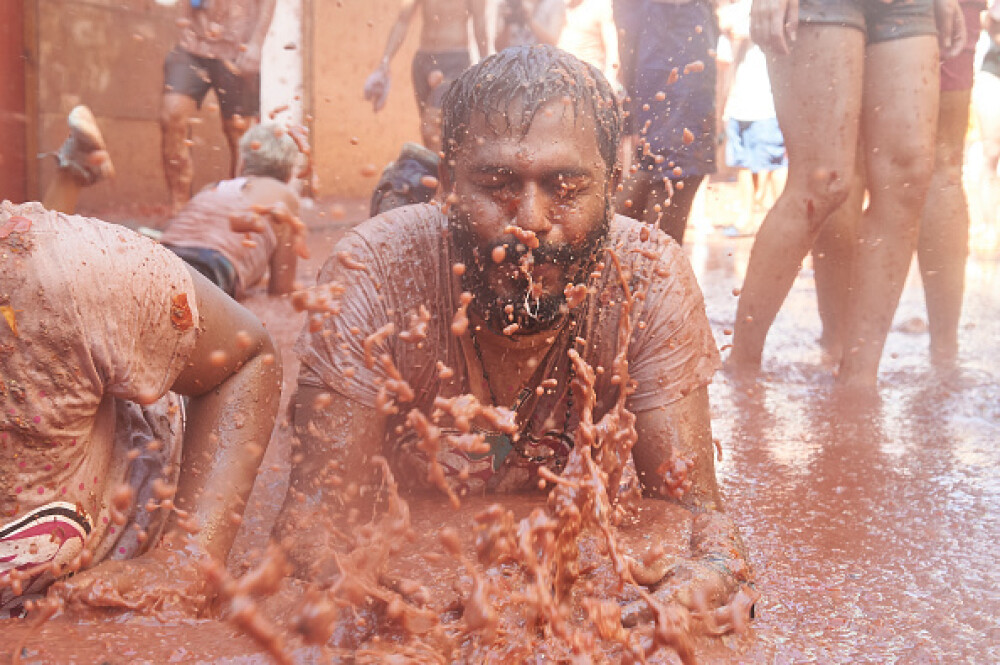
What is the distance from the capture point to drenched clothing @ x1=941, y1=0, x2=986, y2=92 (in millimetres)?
4180

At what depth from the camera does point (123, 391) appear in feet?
5.98

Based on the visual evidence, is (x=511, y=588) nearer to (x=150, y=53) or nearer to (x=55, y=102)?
(x=55, y=102)

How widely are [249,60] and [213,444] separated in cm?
424

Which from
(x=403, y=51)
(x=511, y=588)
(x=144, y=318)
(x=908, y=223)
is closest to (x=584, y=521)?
(x=511, y=588)

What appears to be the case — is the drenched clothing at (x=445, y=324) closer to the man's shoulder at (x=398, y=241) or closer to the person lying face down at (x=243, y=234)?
the man's shoulder at (x=398, y=241)

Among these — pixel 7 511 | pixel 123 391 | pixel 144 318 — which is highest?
pixel 144 318

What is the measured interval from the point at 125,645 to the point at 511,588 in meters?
0.63

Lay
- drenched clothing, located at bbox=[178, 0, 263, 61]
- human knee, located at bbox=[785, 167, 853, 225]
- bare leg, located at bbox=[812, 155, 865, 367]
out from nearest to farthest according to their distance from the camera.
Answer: human knee, located at bbox=[785, 167, 853, 225] → bare leg, located at bbox=[812, 155, 865, 367] → drenched clothing, located at bbox=[178, 0, 263, 61]

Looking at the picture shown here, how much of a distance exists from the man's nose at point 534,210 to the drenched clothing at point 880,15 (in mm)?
2049

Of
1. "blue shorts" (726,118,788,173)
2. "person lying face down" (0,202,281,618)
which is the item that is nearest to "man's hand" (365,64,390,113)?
"person lying face down" (0,202,281,618)

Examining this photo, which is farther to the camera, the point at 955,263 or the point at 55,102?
the point at 55,102

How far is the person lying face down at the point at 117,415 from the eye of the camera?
1.71 metres

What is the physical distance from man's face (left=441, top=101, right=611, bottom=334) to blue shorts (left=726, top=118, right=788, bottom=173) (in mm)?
7775

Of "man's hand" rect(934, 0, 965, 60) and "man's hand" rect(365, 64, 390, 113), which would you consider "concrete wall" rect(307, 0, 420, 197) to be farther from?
"man's hand" rect(934, 0, 965, 60)
